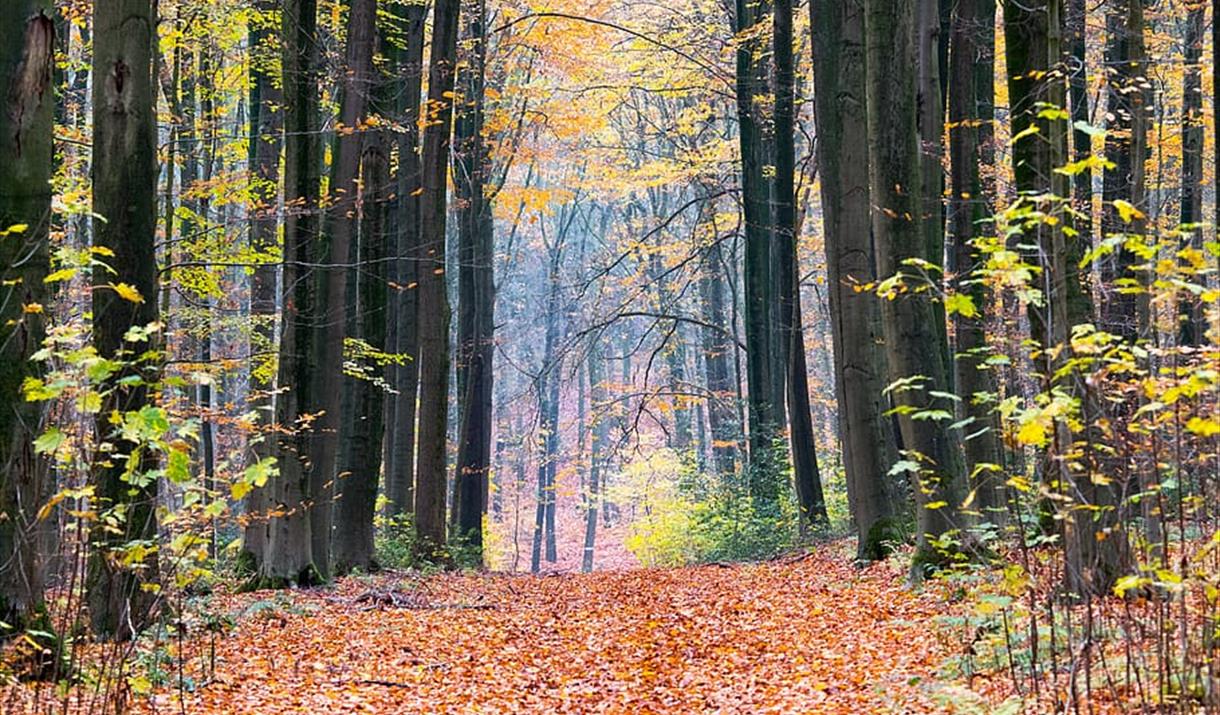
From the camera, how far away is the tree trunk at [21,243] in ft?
19.2

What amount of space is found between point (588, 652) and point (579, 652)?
0.25 ft

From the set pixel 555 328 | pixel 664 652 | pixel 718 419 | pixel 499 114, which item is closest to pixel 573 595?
pixel 664 652

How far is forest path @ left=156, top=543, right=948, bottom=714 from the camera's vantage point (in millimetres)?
6637

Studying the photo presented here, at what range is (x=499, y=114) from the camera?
20516 mm

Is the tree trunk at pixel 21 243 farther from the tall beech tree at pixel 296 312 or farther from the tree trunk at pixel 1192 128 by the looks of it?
the tree trunk at pixel 1192 128

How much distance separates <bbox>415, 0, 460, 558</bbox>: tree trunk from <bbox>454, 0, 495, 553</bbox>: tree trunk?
2.91m

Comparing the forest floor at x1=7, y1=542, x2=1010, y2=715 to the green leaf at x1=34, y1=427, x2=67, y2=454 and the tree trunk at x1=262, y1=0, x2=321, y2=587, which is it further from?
the green leaf at x1=34, y1=427, x2=67, y2=454

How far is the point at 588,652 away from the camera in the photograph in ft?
29.3

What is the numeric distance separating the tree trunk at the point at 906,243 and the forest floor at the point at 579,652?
1093 mm

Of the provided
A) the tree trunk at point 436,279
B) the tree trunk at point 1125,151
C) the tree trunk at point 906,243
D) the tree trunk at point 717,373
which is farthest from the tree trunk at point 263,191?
the tree trunk at point 1125,151

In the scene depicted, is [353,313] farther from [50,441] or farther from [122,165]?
[50,441]

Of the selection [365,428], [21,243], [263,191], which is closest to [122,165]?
[21,243]

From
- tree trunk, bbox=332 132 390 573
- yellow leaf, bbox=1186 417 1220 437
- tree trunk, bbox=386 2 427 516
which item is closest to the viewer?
yellow leaf, bbox=1186 417 1220 437

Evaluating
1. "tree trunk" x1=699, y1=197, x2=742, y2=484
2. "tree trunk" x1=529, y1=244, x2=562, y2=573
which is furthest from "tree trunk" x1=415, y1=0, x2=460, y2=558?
"tree trunk" x1=529, y1=244, x2=562, y2=573
